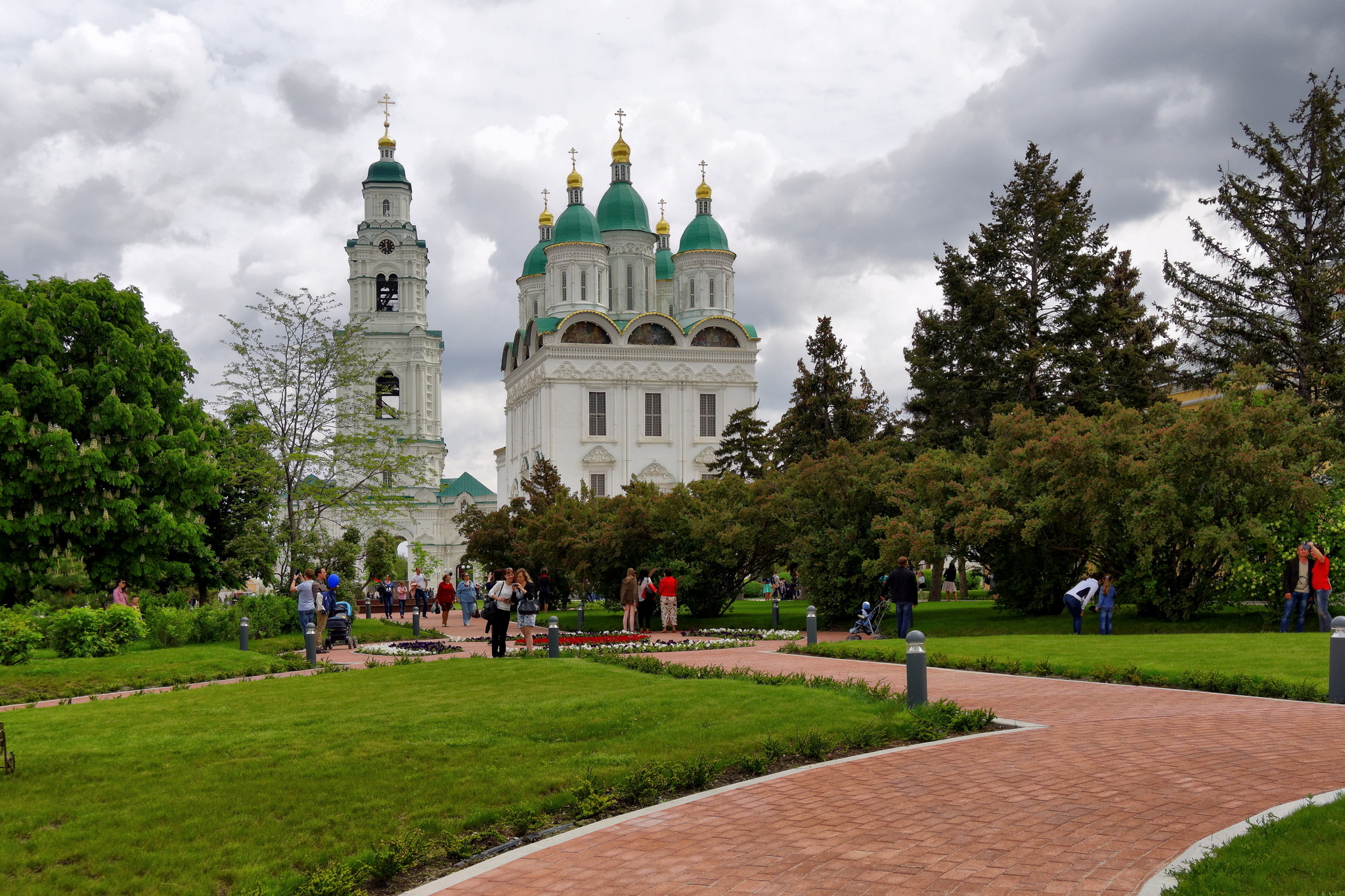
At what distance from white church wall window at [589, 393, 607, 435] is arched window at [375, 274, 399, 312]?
68.2 ft

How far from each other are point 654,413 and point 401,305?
23134 mm

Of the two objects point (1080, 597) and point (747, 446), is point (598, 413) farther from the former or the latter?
point (1080, 597)

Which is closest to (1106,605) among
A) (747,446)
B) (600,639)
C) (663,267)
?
(600,639)

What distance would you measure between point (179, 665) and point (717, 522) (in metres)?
14.0

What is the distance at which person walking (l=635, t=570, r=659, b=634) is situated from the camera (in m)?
27.6

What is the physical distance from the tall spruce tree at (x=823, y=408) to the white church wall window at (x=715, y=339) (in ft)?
81.0

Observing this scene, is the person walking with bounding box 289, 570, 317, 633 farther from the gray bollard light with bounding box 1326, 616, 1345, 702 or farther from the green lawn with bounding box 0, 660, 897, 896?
the gray bollard light with bounding box 1326, 616, 1345, 702

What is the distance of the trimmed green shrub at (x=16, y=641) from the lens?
18.6 metres

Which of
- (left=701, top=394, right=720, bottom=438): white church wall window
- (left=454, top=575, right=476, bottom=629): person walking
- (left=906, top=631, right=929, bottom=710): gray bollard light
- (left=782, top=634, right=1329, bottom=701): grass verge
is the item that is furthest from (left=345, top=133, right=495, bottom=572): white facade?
(left=906, top=631, right=929, bottom=710): gray bollard light

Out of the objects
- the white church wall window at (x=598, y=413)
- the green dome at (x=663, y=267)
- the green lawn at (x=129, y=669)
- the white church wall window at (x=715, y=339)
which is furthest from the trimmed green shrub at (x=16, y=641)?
the green dome at (x=663, y=267)

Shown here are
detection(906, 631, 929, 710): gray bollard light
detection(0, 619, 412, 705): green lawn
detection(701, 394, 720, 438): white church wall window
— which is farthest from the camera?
detection(701, 394, 720, 438): white church wall window

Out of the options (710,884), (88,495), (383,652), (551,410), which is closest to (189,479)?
Answer: (88,495)

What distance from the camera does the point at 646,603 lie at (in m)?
28.2

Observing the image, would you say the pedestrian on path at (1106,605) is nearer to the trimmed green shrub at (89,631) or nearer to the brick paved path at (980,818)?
the brick paved path at (980,818)
